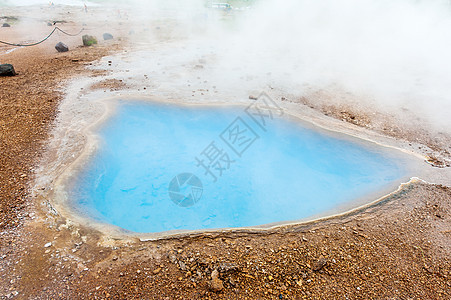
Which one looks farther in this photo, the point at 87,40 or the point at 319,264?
the point at 87,40

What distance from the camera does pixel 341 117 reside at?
5754mm

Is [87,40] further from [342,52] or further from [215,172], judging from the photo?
[342,52]

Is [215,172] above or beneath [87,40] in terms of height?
beneath

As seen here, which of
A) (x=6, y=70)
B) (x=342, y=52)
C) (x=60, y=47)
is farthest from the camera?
(x=342, y=52)

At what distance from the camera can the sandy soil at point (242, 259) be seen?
2.41m

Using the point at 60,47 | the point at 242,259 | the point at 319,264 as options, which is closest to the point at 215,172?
the point at 242,259

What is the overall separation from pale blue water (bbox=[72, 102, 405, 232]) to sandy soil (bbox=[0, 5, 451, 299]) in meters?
0.61

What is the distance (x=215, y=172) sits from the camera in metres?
4.68

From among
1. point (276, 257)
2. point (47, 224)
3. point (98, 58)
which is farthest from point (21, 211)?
point (98, 58)

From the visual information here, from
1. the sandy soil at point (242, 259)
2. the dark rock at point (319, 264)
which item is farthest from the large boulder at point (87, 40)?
the dark rock at point (319, 264)

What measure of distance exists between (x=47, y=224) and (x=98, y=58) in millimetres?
7794

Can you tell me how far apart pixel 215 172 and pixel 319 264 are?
2.45m

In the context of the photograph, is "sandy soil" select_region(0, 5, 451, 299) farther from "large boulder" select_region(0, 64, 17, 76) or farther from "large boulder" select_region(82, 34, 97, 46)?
"large boulder" select_region(82, 34, 97, 46)

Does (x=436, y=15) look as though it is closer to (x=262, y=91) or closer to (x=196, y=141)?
(x=262, y=91)
